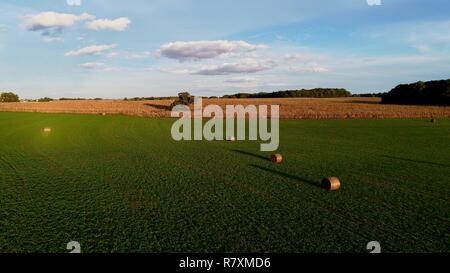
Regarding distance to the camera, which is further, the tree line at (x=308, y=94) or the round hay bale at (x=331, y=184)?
the tree line at (x=308, y=94)

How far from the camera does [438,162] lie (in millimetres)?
13641

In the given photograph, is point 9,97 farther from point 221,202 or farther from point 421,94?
point 221,202

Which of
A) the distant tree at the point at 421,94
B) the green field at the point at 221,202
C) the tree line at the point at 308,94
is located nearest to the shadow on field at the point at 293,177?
the green field at the point at 221,202

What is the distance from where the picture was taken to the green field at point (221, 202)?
6266mm

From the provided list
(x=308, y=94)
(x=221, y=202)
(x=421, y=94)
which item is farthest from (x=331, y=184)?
(x=308, y=94)

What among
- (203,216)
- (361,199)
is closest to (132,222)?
(203,216)

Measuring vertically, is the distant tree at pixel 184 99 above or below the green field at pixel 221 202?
above

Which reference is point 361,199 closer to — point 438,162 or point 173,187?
point 173,187

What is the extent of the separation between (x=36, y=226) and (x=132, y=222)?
1810 millimetres

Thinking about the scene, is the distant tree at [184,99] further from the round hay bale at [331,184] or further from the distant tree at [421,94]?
the round hay bale at [331,184]

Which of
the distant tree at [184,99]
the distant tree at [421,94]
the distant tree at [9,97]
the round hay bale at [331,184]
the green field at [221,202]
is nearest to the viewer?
the green field at [221,202]

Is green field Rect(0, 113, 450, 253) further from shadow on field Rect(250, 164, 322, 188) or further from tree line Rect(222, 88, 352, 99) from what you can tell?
tree line Rect(222, 88, 352, 99)

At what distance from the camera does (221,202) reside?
8.48 m
